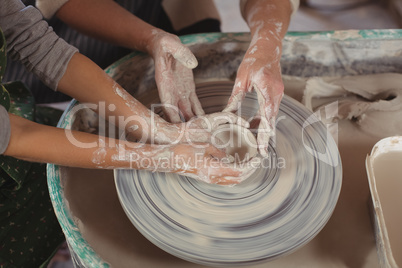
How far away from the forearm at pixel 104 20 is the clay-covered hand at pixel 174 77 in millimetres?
109

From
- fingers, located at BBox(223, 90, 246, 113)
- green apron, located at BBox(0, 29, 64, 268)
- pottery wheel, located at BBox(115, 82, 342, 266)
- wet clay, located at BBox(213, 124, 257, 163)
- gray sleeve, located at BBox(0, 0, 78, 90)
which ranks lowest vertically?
green apron, located at BBox(0, 29, 64, 268)

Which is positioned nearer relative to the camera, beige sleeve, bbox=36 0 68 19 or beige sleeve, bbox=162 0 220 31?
beige sleeve, bbox=36 0 68 19

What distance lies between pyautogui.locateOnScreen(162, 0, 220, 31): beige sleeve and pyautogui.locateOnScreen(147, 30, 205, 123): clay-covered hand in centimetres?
59

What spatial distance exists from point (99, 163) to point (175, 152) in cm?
23

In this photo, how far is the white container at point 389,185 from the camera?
48.4 inches

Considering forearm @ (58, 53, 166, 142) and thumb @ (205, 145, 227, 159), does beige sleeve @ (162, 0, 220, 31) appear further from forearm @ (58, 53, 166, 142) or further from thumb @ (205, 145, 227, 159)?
thumb @ (205, 145, 227, 159)

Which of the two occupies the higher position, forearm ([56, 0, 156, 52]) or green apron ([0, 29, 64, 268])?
forearm ([56, 0, 156, 52])

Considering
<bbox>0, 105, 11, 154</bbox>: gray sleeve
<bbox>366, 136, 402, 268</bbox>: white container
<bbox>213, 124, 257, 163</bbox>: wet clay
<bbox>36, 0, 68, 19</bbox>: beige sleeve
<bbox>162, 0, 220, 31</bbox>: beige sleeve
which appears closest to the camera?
<bbox>0, 105, 11, 154</bbox>: gray sleeve

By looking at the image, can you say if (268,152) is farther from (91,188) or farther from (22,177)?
(22,177)

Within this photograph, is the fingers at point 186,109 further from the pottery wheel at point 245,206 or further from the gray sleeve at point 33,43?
the gray sleeve at point 33,43

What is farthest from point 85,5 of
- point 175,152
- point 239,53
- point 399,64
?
point 399,64

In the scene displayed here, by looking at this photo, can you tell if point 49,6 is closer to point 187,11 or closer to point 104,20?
point 104,20

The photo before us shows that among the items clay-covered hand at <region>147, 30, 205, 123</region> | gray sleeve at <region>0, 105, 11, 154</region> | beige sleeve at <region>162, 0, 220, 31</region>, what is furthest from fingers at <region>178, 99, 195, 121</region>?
beige sleeve at <region>162, 0, 220, 31</region>

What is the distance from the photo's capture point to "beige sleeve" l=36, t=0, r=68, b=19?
5.11ft
